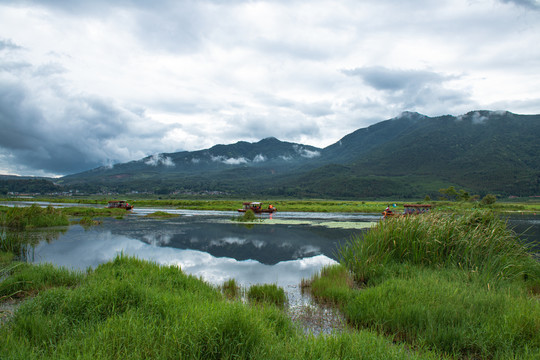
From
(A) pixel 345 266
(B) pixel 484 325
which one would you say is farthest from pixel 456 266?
(B) pixel 484 325

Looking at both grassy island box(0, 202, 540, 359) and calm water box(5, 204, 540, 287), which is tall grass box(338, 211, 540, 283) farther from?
calm water box(5, 204, 540, 287)

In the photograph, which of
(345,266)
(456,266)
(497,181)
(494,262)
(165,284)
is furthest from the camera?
(497,181)

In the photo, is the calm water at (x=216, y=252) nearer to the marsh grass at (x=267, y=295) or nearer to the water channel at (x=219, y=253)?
the water channel at (x=219, y=253)

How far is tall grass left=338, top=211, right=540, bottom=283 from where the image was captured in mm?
9820

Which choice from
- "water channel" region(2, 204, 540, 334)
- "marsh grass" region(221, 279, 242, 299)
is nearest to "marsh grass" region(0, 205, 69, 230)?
"water channel" region(2, 204, 540, 334)

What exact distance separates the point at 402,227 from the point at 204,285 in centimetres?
736

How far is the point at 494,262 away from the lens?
357 inches

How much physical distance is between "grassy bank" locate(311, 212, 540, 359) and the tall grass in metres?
0.03

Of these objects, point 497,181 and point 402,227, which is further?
point 497,181

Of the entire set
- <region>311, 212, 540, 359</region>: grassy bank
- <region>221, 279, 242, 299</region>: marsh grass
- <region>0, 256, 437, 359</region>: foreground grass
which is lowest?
<region>221, 279, 242, 299</region>: marsh grass

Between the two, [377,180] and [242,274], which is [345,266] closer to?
[242,274]

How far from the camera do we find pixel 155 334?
4688 mm

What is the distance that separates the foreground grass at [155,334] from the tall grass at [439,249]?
5.35 m

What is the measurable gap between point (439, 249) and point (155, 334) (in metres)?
9.77
